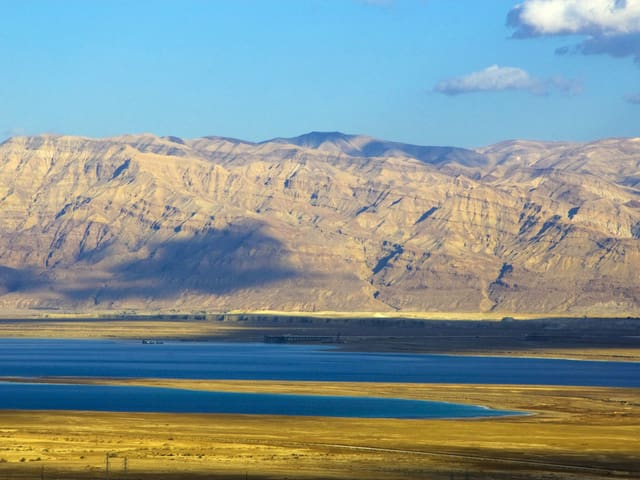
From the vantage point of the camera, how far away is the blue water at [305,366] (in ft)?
420

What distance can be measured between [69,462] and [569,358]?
119597mm

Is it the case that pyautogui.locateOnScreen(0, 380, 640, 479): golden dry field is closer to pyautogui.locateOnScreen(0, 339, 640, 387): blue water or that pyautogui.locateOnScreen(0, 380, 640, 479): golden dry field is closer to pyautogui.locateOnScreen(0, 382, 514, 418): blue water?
pyautogui.locateOnScreen(0, 382, 514, 418): blue water

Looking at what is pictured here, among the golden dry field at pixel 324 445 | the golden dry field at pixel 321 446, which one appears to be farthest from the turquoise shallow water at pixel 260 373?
the golden dry field at pixel 321 446

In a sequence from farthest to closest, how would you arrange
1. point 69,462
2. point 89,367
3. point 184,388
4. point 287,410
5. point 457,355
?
point 457,355
point 89,367
point 184,388
point 287,410
point 69,462

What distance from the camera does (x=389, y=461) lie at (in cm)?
→ 6475

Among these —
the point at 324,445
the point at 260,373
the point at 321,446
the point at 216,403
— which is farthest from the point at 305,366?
the point at 321,446

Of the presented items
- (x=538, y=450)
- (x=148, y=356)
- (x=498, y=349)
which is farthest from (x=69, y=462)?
(x=498, y=349)

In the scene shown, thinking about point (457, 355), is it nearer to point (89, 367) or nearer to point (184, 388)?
point (89, 367)

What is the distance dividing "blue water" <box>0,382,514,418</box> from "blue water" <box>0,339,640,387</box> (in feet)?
65.7

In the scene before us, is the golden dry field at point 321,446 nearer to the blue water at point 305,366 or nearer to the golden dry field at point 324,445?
the golden dry field at point 324,445

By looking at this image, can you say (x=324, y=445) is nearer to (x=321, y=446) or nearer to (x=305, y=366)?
(x=321, y=446)

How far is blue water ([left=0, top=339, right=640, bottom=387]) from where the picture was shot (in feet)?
420

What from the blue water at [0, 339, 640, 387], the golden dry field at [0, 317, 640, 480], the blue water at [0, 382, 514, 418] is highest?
the golden dry field at [0, 317, 640, 480]

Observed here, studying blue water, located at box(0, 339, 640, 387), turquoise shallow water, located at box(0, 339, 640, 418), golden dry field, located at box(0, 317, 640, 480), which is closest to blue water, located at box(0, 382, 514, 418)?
turquoise shallow water, located at box(0, 339, 640, 418)
